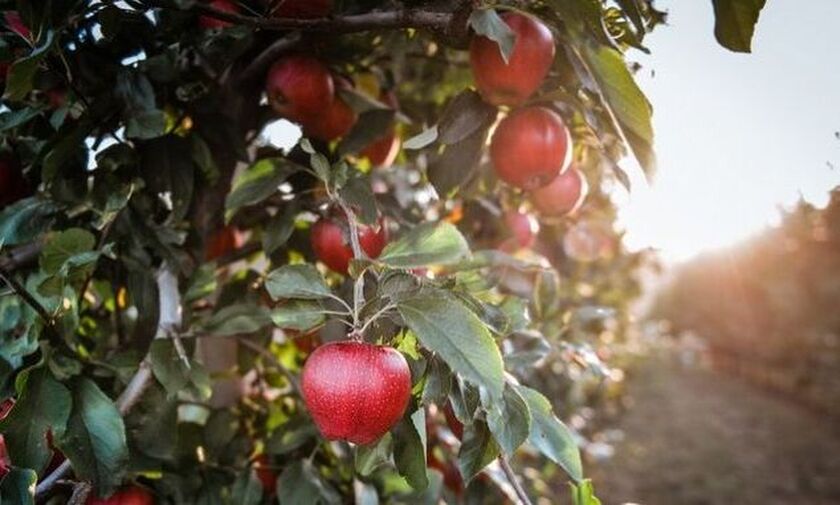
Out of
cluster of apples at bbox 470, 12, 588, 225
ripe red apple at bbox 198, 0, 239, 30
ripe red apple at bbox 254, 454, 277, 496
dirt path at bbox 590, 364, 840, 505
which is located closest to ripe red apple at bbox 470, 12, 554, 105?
cluster of apples at bbox 470, 12, 588, 225

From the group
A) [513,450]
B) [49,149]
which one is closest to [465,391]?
[513,450]

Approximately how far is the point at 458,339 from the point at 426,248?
0.17 m

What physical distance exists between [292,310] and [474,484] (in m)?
0.54

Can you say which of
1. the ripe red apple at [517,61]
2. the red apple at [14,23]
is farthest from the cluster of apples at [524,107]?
the red apple at [14,23]

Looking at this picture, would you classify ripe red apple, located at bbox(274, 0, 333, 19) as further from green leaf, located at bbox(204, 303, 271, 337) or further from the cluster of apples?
green leaf, located at bbox(204, 303, 271, 337)

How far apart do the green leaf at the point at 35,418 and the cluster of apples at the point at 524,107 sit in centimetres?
62

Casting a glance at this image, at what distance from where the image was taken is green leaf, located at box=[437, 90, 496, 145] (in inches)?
36.7

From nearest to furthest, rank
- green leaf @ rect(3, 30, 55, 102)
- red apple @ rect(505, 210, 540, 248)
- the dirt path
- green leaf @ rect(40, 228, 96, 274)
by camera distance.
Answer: green leaf @ rect(3, 30, 55, 102) < green leaf @ rect(40, 228, 96, 274) < red apple @ rect(505, 210, 540, 248) < the dirt path

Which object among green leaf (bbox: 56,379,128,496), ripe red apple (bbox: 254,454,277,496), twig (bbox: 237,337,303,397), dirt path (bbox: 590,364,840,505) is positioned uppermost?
green leaf (bbox: 56,379,128,496)

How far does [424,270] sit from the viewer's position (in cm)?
97

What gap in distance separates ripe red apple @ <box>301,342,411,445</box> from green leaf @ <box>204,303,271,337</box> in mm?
280

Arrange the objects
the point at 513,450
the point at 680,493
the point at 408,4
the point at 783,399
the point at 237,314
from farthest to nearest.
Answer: the point at 783,399, the point at 680,493, the point at 237,314, the point at 408,4, the point at 513,450

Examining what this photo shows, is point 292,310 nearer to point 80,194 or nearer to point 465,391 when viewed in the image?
point 465,391

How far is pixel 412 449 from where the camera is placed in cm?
77
